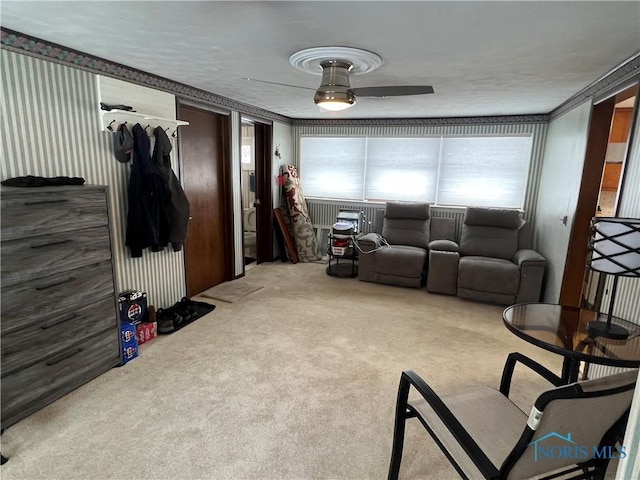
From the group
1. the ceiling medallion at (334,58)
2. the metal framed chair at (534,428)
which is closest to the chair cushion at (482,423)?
the metal framed chair at (534,428)

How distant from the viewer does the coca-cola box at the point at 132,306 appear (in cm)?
273

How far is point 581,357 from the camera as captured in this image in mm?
1471

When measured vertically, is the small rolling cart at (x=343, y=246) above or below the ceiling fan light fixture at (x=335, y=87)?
below

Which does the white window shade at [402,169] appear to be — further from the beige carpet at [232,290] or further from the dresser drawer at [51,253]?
the dresser drawer at [51,253]

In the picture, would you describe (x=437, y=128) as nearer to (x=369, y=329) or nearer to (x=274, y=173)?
(x=274, y=173)

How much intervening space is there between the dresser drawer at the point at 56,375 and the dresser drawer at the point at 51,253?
0.53m

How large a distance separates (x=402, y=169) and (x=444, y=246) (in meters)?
1.49

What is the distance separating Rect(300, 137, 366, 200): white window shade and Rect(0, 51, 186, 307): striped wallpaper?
10.8 ft

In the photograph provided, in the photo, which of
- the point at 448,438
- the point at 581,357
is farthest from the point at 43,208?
the point at 581,357

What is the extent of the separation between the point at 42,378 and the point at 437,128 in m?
4.98

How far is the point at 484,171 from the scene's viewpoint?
4.85 metres

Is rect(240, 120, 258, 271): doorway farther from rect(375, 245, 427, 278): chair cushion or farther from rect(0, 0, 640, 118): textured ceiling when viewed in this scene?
rect(0, 0, 640, 118): textured ceiling

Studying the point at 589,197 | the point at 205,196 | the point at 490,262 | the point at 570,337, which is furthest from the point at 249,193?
the point at 570,337

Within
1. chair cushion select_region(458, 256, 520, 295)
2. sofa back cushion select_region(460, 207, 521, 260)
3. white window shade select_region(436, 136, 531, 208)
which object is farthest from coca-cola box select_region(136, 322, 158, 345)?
white window shade select_region(436, 136, 531, 208)
